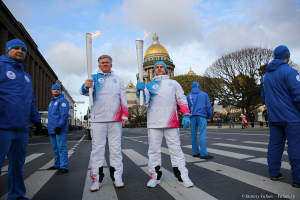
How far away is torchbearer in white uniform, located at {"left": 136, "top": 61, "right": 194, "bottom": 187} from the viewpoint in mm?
3717

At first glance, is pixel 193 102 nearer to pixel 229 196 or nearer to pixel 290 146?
pixel 290 146

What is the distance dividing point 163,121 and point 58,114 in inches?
105

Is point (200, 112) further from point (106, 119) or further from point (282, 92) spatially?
point (106, 119)

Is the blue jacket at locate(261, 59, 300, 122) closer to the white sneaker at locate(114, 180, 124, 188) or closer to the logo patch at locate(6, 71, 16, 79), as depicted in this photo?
the white sneaker at locate(114, 180, 124, 188)

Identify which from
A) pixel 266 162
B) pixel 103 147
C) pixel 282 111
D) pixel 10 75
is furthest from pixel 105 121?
pixel 266 162

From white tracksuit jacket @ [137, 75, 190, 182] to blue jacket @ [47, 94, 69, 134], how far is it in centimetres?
211

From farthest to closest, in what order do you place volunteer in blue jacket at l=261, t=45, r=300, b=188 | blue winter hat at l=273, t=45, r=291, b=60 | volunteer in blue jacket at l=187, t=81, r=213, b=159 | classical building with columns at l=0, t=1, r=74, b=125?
classical building with columns at l=0, t=1, r=74, b=125, volunteer in blue jacket at l=187, t=81, r=213, b=159, blue winter hat at l=273, t=45, r=291, b=60, volunteer in blue jacket at l=261, t=45, r=300, b=188

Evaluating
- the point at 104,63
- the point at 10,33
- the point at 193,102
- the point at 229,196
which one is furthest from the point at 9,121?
the point at 10,33

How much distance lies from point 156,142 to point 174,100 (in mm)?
780

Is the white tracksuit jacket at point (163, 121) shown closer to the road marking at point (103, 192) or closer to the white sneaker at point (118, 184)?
the white sneaker at point (118, 184)

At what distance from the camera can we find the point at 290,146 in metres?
3.48

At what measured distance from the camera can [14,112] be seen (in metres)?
2.85

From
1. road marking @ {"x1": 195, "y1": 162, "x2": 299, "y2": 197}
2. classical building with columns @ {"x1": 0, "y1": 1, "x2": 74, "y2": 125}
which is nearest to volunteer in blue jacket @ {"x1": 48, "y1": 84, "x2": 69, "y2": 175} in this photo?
road marking @ {"x1": 195, "y1": 162, "x2": 299, "y2": 197}

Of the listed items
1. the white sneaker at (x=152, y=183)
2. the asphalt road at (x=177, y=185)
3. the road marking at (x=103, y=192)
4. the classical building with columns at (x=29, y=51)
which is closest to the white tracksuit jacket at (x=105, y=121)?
the road marking at (x=103, y=192)
